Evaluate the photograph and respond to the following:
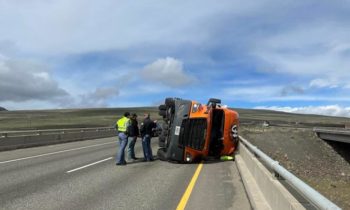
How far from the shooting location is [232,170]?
1603 cm

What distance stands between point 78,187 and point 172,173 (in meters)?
4.27

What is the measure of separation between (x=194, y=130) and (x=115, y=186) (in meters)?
6.91

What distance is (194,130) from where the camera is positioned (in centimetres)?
1820

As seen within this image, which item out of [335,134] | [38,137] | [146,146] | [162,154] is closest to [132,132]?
[146,146]

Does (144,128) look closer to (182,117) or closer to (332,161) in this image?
(182,117)

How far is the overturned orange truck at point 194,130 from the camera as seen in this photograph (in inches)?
707

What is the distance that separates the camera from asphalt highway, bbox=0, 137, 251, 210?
30.7 feet

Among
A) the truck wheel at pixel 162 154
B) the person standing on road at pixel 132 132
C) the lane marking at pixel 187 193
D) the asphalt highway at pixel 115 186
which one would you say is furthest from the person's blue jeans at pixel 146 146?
the lane marking at pixel 187 193

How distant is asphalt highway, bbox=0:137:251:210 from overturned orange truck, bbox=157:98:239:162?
74cm

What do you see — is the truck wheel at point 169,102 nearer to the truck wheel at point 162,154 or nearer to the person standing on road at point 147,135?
the person standing on road at point 147,135

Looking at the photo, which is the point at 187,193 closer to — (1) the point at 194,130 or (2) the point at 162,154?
(1) the point at 194,130

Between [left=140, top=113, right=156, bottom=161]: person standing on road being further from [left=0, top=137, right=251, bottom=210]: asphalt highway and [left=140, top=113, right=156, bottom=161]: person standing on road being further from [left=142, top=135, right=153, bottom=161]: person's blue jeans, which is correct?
[left=0, top=137, right=251, bottom=210]: asphalt highway

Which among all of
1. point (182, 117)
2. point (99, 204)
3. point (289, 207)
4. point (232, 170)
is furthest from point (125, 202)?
point (182, 117)

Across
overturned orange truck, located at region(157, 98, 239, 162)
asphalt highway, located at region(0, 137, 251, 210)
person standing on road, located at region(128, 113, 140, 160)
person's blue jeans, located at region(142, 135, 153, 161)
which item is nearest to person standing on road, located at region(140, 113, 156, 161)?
person's blue jeans, located at region(142, 135, 153, 161)
